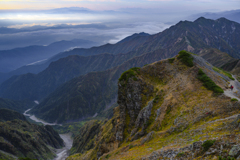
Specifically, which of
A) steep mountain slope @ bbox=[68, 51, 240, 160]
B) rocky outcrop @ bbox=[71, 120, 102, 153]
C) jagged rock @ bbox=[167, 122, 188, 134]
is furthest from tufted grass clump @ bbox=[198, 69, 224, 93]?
rocky outcrop @ bbox=[71, 120, 102, 153]

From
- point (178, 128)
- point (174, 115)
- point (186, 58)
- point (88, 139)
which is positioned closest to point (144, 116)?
point (174, 115)

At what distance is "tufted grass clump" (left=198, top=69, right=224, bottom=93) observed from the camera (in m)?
32.5

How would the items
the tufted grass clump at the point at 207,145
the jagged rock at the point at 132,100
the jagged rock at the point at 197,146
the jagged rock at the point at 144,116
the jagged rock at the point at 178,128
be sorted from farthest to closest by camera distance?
the jagged rock at the point at 132,100, the jagged rock at the point at 144,116, the jagged rock at the point at 178,128, the jagged rock at the point at 197,146, the tufted grass clump at the point at 207,145

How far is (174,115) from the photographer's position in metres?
32.2

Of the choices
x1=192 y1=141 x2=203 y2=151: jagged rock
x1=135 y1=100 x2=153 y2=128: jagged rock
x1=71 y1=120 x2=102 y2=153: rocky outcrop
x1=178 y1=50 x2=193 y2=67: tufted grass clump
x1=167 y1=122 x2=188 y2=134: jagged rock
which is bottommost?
x1=71 y1=120 x2=102 y2=153: rocky outcrop

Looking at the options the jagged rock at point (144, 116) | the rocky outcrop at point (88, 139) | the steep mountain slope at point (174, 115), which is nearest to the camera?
the steep mountain slope at point (174, 115)

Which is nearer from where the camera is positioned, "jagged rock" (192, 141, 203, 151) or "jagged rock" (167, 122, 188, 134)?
"jagged rock" (192, 141, 203, 151)

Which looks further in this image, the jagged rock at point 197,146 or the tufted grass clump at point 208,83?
the tufted grass clump at point 208,83

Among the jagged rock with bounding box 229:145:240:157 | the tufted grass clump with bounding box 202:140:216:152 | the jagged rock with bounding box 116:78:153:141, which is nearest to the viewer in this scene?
the jagged rock with bounding box 229:145:240:157

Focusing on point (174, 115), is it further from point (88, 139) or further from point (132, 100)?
point (88, 139)

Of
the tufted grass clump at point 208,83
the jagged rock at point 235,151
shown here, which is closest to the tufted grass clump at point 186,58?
the tufted grass clump at point 208,83

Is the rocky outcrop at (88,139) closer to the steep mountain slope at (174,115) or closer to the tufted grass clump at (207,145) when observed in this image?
the steep mountain slope at (174,115)

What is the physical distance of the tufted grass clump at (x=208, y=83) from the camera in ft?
107

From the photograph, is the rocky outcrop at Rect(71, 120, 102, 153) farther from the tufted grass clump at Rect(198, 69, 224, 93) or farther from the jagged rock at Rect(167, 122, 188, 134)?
the tufted grass clump at Rect(198, 69, 224, 93)
